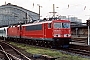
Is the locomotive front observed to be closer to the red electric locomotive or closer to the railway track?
the red electric locomotive

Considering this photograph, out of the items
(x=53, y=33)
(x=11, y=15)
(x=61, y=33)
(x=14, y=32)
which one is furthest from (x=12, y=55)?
(x=11, y=15)

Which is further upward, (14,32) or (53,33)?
(53,33)

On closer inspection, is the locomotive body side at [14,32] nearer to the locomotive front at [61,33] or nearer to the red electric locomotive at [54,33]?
the red electric locomotive at [54,33]

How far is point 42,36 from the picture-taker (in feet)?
87.4

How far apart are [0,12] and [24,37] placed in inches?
2127

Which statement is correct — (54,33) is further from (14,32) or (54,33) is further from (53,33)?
(14,32)

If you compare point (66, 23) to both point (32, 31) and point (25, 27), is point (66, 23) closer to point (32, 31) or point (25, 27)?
point (32, 31)

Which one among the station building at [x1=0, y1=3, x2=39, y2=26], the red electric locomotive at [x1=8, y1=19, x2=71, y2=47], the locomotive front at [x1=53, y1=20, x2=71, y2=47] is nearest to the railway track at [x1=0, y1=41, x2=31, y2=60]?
the red electric locomotive at [x1=8, y1=19, x2=71, y2=47]

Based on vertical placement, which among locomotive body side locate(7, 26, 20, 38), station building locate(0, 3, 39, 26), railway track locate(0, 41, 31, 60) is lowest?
railway track locate(0, 41, 31, 60)

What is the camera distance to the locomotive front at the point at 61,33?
24125mm

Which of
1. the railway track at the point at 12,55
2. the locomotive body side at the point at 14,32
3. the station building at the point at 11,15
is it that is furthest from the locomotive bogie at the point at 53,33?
the station building at the point at 11,15

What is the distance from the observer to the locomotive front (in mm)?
24125

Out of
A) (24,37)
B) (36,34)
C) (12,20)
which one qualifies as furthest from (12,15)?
(36,34)

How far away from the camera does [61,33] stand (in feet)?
80.3
